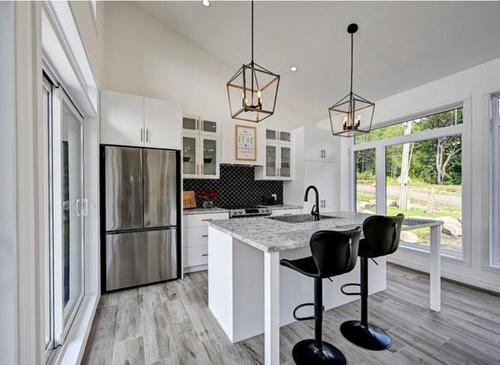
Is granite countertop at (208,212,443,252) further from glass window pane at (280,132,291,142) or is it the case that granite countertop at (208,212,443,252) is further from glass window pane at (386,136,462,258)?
glass window pane at (280,132,291,142)

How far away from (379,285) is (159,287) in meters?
2.75

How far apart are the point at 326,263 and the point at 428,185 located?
10.3ft

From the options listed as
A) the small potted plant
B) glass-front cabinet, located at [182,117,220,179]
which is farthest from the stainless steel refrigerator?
the small potted plant

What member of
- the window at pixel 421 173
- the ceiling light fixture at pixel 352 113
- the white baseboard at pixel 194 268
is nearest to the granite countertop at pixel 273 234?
the ceiling light fixture at pixel 352 113

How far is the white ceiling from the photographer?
2.66 m

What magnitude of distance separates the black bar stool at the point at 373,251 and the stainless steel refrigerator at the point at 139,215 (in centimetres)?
231

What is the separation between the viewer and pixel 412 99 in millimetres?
3668

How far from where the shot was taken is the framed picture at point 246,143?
409cm

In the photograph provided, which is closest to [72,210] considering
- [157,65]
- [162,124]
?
[162,124]

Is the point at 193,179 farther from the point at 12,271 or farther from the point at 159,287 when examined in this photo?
the point at 12,271

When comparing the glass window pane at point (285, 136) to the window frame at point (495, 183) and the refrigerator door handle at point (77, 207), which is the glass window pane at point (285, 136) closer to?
the window frame at point (495, 183)

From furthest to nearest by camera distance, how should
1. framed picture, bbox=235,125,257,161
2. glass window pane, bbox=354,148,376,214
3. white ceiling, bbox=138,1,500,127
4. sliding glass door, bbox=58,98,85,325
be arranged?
glass window pane, bbox=354,148,376,214, framed picture, bbox=235,125,257,161, white ceiling, bbox=138,1,500,127, sliding glass door, bbox=58,98,85,325

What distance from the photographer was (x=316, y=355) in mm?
1751

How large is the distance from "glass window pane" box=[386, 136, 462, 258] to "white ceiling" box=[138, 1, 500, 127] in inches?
39.5
